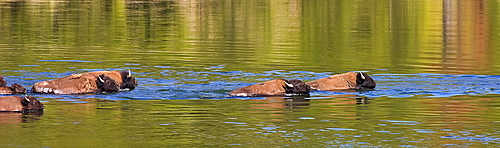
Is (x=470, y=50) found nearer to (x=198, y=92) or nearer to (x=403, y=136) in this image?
(x=198, y=92)

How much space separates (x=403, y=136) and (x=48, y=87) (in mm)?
10297

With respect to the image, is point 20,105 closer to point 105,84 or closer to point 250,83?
point 105,84

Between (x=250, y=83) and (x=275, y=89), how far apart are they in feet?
8.84

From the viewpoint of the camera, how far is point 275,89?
2567 centimetres

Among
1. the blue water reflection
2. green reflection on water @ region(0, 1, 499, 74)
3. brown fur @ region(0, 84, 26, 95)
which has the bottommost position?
the blue water reflection

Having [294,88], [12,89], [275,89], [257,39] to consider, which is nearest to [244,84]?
[275,89]

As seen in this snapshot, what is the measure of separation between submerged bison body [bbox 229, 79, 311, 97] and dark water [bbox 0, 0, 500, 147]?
0.42 m

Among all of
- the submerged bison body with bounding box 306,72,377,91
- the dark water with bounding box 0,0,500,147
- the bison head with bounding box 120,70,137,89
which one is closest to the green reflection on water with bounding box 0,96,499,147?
the dark water with bounding box 0,0,500,147

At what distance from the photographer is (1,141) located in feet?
59.8

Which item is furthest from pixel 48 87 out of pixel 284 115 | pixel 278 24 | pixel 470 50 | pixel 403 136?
pixel 278 24

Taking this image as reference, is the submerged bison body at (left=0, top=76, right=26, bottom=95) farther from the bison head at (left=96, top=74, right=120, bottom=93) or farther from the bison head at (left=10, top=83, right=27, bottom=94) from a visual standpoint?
the bison head at (left=96, top=74, right=120, bottom=93)

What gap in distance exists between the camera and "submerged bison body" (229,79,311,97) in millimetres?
25469

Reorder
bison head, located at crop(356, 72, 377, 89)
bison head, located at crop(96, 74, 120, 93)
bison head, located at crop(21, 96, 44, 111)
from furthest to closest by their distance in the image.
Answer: bison head, located at crop(356, 72, 377, 89), bison head, located at crop(96, 74, 120, 93), bison head, located at crop(21, 96, 44, 111)

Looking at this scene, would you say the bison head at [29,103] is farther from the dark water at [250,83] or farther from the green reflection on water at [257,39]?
the green reflection on water at [257,39]
